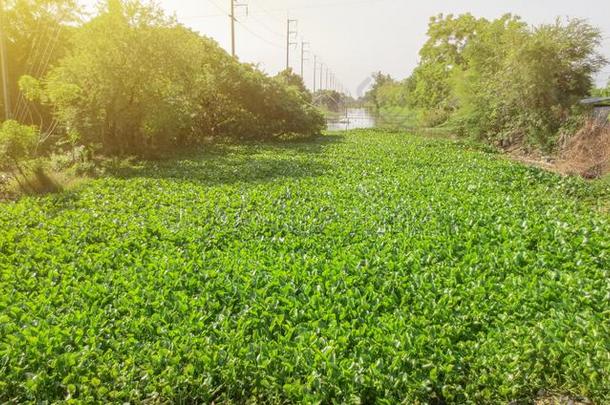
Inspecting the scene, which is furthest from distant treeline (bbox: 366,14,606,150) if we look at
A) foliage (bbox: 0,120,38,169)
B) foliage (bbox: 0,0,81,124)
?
foliage (bbox: 0,0,81,124)

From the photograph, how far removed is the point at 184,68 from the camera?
16.1 metres

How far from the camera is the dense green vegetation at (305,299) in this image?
342 cm

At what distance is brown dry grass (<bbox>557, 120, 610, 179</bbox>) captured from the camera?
533 inches

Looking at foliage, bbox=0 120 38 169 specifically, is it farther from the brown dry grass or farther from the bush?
the brown dry grass

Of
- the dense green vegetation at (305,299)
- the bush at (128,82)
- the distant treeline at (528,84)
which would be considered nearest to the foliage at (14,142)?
the bush at (128,82)

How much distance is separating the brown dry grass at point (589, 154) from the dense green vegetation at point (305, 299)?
6.46 meters

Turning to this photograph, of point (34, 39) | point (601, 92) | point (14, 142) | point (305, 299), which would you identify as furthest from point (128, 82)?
point (601, 92)

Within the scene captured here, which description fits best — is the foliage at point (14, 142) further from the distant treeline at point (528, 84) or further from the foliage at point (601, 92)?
the foliage at point (601, 92)

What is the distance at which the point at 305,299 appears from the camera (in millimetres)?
4613

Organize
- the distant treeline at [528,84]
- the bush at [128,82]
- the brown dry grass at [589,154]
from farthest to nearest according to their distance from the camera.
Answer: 1. the distant treeline at [528,84]
2. the bush at [128,82]
3. the brown dry grass at [589,154]

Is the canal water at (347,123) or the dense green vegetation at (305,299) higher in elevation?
the canal water at (347,123)

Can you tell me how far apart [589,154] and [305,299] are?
1351cm

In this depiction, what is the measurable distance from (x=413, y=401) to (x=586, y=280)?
2.90 metres

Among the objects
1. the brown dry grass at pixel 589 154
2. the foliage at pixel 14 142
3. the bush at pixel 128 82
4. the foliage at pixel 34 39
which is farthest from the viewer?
the foliage at pixel 34 39
